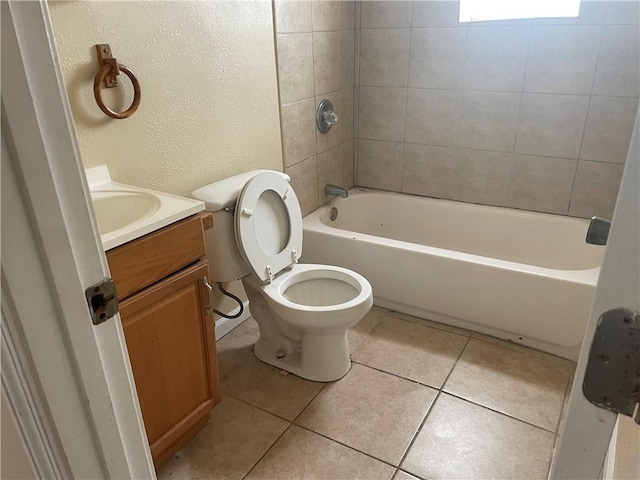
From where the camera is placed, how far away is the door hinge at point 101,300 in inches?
26.7

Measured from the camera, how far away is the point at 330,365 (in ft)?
6.58

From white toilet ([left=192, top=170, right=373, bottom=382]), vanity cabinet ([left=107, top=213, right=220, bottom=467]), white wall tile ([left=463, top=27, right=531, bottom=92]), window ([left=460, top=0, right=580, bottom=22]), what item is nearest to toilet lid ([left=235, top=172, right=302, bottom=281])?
white toilet ([left=192, top=170, right=373, bottom=382])

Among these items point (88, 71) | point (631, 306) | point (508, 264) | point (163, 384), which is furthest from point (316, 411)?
point (631, 306)

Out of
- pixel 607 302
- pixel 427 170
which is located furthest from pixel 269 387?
pixel 607 302

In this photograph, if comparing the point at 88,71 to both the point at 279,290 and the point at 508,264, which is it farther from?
the point at 508,264

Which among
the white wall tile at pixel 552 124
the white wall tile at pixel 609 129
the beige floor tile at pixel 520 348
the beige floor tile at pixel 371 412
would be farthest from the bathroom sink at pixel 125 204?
the white wall tile at pixel 609 129

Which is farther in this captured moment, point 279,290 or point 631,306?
point 279,290

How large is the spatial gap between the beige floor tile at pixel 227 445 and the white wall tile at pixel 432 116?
1.75 m

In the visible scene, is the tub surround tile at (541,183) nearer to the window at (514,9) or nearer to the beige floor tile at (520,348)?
the window at (514,9)

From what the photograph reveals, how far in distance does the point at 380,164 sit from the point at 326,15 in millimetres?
913

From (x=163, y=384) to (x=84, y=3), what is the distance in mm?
1148

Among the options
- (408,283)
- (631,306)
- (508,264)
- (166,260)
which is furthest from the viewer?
(408,283)

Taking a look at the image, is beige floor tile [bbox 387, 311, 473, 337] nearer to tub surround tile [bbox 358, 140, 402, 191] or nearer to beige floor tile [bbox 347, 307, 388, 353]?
beige floor tile [bbox 347, 307, 388, 353]

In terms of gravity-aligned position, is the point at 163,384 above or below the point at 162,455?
above
